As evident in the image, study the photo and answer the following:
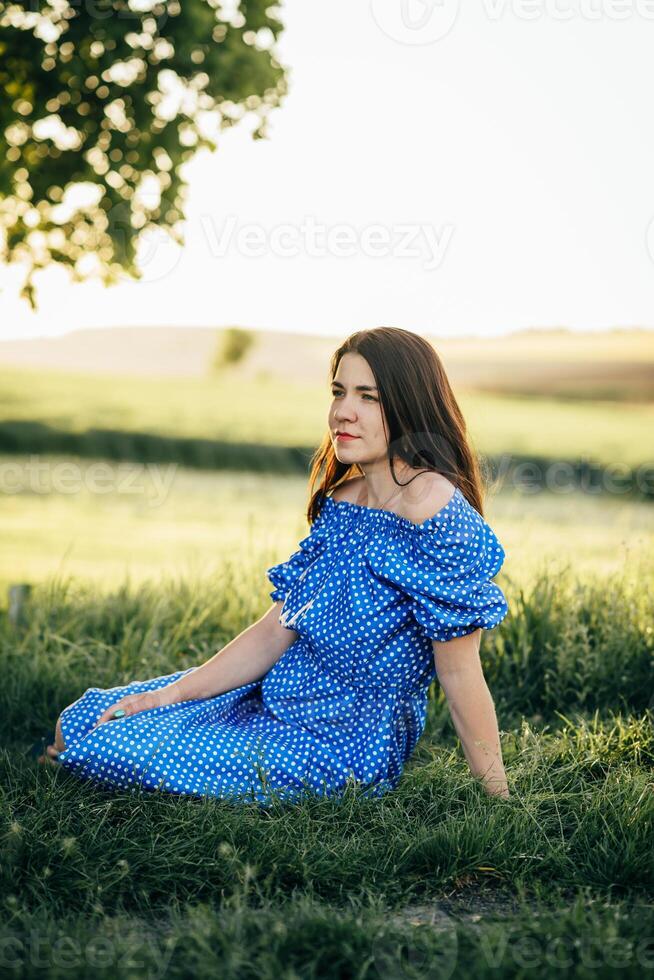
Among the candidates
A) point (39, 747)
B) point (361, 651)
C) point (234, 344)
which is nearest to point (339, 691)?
point (361, 651)

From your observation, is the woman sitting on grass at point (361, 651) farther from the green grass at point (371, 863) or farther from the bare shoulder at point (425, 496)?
the green grass at point (371, 863)

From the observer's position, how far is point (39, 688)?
401 cm

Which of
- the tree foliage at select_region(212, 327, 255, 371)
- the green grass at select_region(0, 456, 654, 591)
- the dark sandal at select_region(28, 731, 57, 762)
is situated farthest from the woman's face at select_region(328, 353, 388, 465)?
the tree foliage at select_region(212, 327, 255, 371)

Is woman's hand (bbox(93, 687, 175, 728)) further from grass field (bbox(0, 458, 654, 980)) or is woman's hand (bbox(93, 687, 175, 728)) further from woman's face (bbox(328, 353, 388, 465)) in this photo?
woman's face (bbox(328, 353, 388, 465))

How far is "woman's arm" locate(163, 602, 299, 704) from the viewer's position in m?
3.09

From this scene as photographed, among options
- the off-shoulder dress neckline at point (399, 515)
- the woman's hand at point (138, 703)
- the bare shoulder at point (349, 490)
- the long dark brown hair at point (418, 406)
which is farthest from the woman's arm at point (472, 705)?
the woman's hand at point (138, 703)

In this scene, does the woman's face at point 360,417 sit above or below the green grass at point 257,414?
above

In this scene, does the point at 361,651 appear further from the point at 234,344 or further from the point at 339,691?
the point at 234,344

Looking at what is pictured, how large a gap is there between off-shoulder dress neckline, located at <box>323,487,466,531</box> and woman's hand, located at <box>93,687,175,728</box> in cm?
80

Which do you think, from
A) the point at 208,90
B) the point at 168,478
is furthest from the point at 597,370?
the point at 208,90

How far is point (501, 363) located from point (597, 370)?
2945 millimetres

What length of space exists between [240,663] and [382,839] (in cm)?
73

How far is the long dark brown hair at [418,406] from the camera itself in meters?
2.96

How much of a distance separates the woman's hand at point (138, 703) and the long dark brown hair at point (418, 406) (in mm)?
970
